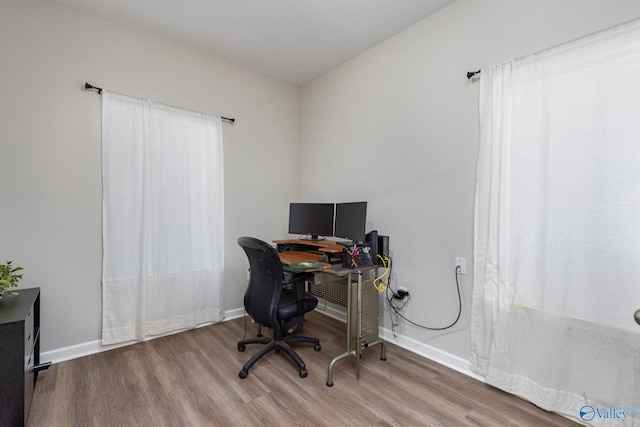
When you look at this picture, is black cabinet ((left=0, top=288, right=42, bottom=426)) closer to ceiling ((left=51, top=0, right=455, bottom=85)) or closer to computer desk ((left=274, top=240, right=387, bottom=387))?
computer desk ((left=274, top=240, right=387, bottom=387))

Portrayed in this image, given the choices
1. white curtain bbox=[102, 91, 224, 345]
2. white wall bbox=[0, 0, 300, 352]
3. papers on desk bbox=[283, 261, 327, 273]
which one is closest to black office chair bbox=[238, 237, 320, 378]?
papers on desk bbox=[283, 261, 327, 273]

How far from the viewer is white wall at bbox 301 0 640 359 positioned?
190 cm

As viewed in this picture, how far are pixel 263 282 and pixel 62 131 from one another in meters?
2.05

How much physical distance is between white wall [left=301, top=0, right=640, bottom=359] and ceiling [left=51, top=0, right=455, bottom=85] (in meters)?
0.21

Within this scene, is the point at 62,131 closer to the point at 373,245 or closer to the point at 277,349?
the point at 277,349

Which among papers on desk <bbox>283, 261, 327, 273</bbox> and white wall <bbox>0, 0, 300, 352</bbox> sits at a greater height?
white wall <bbox>0, 0, 300, 352</bbox>

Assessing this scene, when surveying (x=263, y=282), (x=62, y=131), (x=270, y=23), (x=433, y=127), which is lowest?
(x=263, y=282)

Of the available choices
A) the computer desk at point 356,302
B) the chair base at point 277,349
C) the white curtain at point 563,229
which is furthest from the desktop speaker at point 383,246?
the chair base at point 277,349

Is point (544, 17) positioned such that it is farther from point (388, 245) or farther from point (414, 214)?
point (388, 245)

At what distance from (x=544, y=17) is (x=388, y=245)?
1.93 meters

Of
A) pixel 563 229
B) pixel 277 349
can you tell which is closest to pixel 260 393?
pixel 277 349

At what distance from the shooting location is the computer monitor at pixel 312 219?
2977 mm

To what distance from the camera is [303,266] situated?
2213 millimetres

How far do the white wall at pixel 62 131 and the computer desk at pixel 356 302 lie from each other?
5.78 feet
